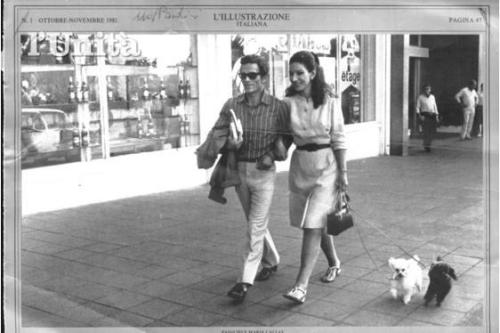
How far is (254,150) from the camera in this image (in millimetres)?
2684

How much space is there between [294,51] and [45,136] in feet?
3.55

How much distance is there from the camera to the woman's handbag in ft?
9.05

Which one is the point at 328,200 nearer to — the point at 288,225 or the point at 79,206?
the point at 288,225

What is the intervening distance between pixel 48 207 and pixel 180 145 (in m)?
0.61

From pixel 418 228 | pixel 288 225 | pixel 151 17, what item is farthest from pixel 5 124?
pixel 418 228

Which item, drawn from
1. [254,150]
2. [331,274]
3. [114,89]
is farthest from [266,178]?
[114,89]

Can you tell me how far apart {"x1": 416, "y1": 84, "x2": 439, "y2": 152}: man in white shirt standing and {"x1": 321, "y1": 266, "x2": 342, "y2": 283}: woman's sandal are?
641 millimetres

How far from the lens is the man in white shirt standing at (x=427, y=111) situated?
2676 millimetres

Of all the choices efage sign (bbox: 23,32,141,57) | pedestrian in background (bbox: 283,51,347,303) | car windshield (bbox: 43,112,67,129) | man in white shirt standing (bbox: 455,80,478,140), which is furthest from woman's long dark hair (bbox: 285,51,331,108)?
car windshield (bbox: 43,112,67,129)

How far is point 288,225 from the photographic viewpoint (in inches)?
111

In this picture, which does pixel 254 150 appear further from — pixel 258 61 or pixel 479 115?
pixel 479 115

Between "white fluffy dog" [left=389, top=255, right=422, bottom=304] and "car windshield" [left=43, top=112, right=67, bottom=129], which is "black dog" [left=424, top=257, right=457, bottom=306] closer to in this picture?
"white fluffy dog" [left=389, top=255, right=422, bottom=304]
